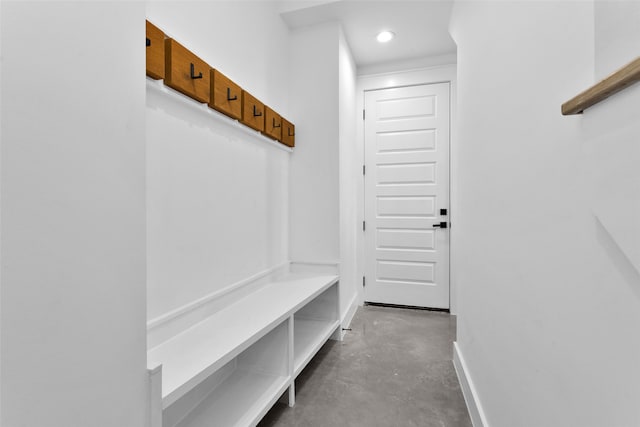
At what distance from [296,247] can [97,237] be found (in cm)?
193

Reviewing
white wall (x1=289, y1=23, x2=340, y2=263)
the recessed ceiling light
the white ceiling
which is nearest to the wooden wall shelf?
white wall (x1=289, y1=23, x2=340, y2=263)

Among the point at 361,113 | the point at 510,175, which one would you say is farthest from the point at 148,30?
the point at 361,113

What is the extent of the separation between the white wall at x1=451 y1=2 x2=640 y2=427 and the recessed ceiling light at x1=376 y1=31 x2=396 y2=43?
4.58 ft

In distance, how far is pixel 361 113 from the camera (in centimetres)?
344

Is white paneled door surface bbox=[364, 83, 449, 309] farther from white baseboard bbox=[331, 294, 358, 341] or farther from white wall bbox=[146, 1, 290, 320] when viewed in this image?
white wall bbox=[146, 1, 290, 320]

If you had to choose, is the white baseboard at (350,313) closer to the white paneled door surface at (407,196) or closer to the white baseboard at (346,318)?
the white baseboard at (346,318)

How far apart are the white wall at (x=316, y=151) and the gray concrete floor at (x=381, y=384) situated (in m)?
0.73

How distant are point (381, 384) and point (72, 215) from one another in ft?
6.08

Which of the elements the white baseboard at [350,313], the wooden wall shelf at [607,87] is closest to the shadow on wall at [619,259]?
the wooden wall shelf at [607,87]

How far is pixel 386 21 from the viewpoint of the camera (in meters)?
2.61

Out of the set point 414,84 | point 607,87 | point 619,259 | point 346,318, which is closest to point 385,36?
point 414,84

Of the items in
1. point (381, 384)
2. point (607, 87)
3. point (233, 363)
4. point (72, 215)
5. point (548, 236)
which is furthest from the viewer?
point (381, 384)

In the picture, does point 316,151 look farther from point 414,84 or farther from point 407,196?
point 414,84

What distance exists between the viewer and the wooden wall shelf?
0.44 meters
